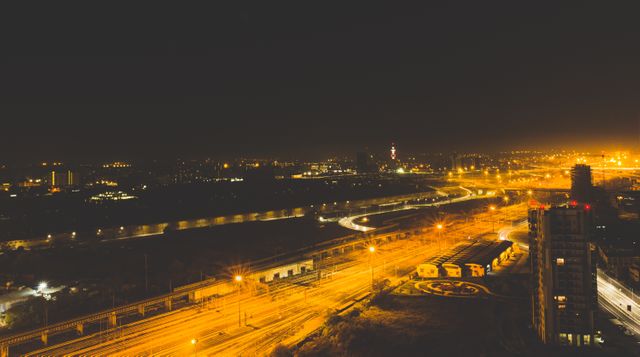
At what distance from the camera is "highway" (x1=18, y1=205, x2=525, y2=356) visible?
21.8ft

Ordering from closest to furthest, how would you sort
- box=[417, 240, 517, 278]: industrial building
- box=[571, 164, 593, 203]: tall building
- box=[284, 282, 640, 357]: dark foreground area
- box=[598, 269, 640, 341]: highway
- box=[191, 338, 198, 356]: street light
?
box=[191, 338, 198, 356]: street light → box=[284, 282, 640, 357]: dark foreground area → box=[598, 269, 640, 341]: highway → box=[417, 240, 517, 278]: industrial building → box=[571, 164, 593, 203]: tall building

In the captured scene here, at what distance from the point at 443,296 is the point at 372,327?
2306mm

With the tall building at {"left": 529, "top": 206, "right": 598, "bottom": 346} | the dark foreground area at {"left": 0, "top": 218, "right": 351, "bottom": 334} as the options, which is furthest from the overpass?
the tall building at {"left": 529, "top": 206, "right": 598, "bottom": 346}

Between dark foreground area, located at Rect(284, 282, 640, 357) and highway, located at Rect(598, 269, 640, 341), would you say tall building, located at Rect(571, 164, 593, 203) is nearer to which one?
highway, located at Rect(598, 269, 640, 341)

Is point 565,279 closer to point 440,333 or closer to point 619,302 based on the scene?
point 440,333

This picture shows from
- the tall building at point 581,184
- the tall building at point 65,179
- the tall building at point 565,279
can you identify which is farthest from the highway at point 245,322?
the tall building at point 65,179

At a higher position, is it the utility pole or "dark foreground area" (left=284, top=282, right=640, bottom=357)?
the utility pole

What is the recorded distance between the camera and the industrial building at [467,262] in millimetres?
10484

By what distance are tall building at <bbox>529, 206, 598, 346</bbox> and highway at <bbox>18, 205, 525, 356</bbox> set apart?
348 cm

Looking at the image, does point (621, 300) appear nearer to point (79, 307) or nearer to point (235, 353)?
point (235, 353)

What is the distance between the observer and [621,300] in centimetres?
862

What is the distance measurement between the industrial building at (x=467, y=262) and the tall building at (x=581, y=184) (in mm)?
15043

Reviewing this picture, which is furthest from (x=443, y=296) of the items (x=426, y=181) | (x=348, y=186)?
(x=426, y=181)

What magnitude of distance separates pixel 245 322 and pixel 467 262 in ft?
18.6
